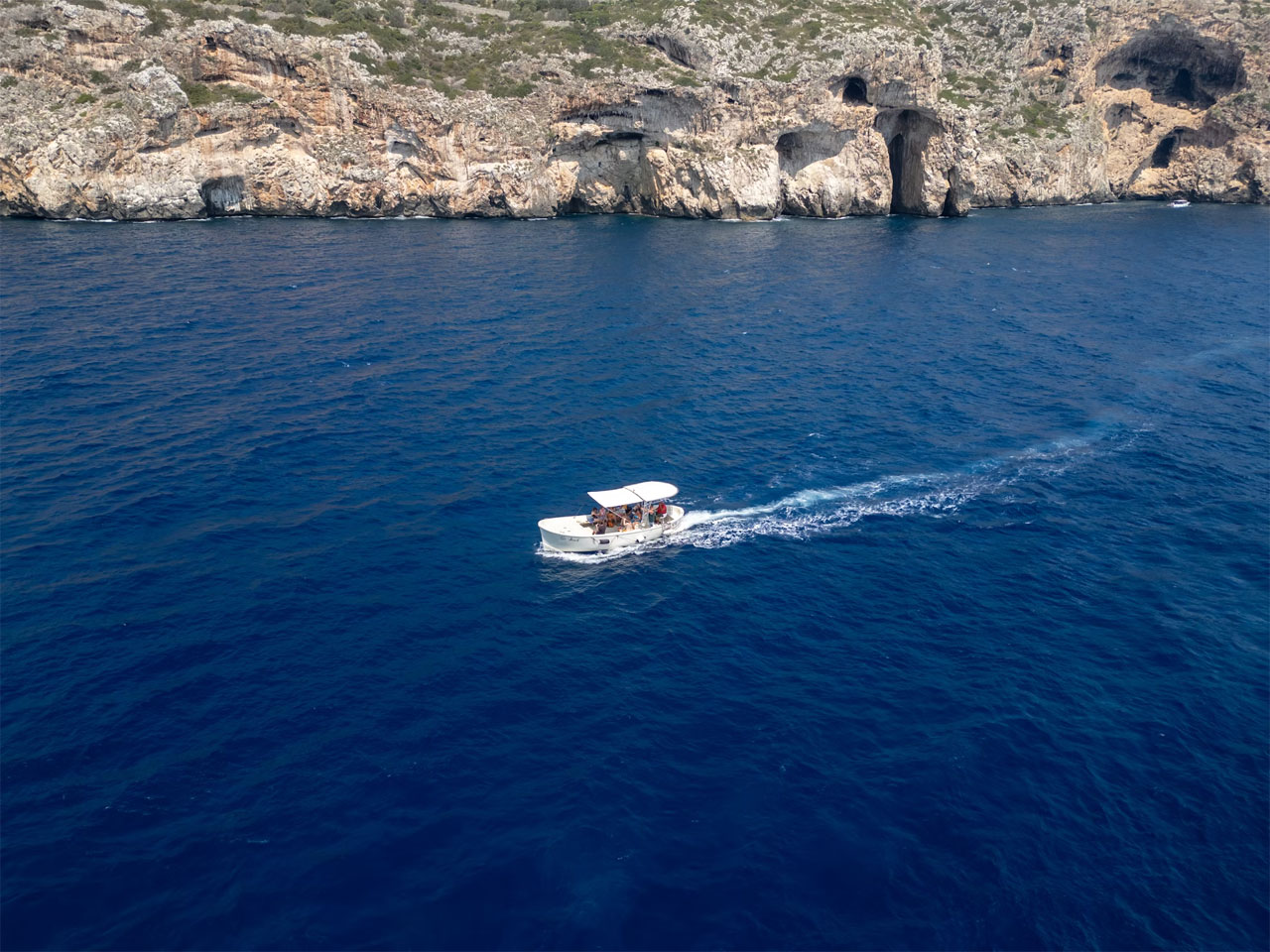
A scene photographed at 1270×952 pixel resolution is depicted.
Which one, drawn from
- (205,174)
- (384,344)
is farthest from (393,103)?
(384,344)

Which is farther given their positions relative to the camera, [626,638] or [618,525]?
[618,525]

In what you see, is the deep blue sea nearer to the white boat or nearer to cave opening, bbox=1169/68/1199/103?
the white boat

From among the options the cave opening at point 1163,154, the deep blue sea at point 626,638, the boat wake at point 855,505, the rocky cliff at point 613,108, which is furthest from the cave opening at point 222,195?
the cave opening at point 1163,154

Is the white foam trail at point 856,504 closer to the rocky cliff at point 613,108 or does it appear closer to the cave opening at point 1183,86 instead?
the rocky cliff at point 613,108

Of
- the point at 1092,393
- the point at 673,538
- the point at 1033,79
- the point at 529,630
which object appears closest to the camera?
the point at 529,630

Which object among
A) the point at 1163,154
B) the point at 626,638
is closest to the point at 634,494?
the point at 626,638

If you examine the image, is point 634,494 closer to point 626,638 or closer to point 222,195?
point 626,638

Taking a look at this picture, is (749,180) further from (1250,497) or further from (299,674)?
(299,674)
